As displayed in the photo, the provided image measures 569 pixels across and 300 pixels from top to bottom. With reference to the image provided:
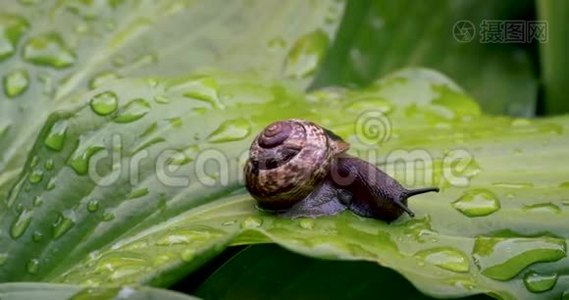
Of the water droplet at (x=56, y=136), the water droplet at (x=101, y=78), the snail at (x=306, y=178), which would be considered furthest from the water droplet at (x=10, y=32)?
the snail at (x=306, y=178)

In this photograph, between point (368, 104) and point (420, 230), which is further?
point (368, 104)

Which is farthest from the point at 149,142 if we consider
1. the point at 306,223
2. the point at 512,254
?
the point at 512,254

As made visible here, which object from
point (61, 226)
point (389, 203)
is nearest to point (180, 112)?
point (61, 226)

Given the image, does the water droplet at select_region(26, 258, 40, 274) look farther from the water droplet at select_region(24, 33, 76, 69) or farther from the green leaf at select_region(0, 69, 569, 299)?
the water droplet at select_region(24, 33, 76, 69)

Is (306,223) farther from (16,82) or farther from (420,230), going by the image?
(16,82)

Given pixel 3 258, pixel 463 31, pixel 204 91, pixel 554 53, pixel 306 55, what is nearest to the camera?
pixel 3 258

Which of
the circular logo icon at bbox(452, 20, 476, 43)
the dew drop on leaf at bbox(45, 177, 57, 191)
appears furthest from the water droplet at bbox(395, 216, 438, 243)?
the circular logo icon at bbox(452, 20, 476, 43)
